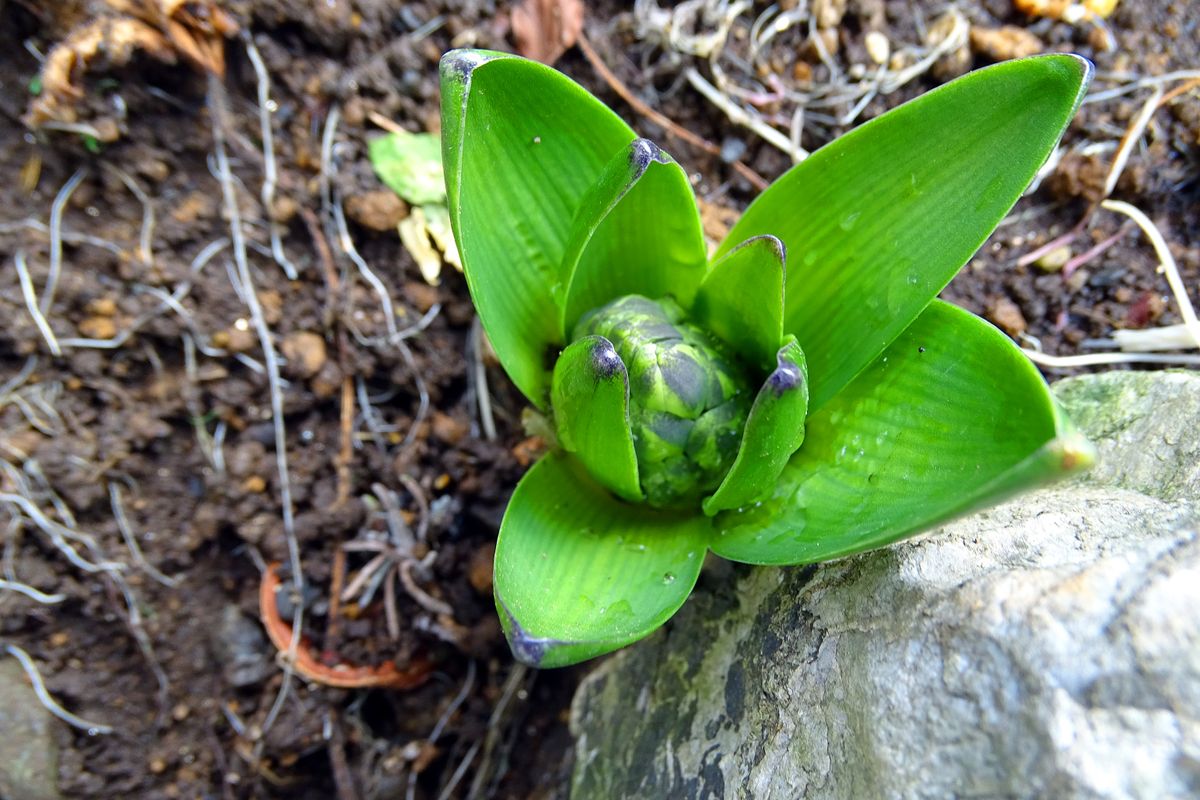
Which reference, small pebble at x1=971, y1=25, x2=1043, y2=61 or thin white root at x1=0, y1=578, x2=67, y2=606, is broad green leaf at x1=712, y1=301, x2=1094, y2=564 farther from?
thin white root at x1=0, y1=578, x2=67, y2=606

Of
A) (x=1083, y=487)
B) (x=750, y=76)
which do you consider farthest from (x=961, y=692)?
(x=750, y=76)

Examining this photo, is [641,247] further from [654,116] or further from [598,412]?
[654,116]

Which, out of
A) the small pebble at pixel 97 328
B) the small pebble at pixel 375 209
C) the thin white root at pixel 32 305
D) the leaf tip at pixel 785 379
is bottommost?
the leaf tip at pixel 785 379

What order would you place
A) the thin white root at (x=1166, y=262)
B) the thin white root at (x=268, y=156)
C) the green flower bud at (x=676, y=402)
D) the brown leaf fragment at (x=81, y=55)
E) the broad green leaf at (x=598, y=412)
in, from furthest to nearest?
1. the thin white root at (x=268, y=156)
2. the brown leaf fragment at (x=81, y=55)
3. the thin white root at (x=1166, y=262)
4. the green flower bud at (x=676, y=402)
5. the broad green leaf at (x=598, y=412)

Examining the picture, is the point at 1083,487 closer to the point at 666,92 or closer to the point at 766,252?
the point at 766,252

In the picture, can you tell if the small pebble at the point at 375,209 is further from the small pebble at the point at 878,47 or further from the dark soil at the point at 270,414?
the small pebble at the point at 878,47

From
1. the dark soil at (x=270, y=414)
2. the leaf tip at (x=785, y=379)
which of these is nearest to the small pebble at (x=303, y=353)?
the dark soil at (x=270, y=414)

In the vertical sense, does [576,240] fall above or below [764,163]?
above
